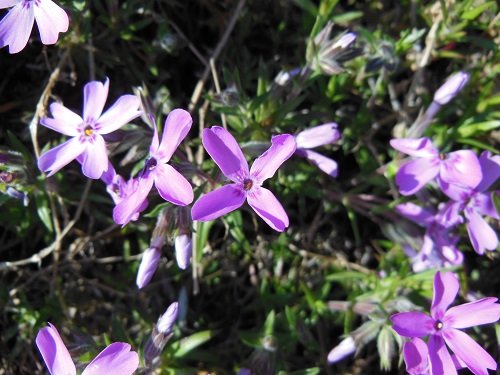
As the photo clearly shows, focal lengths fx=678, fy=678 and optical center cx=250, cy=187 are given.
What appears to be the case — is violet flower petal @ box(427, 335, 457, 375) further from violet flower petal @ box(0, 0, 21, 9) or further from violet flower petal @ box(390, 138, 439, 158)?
violet flower petal @ box(0, 0, 21, 9)

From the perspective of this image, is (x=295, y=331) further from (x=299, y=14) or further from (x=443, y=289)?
(x=299, y=14)

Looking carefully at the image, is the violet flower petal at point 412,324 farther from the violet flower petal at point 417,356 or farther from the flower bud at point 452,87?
the flower bud at point 452,87

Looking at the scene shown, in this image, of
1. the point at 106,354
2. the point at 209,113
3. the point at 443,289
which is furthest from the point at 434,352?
the point at 209,113

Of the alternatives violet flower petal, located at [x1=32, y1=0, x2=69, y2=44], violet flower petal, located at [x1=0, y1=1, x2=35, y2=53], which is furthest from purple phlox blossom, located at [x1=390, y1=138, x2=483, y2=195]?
violet flower petal, located at [x1=0, y1=1, x2=35, y2=53]

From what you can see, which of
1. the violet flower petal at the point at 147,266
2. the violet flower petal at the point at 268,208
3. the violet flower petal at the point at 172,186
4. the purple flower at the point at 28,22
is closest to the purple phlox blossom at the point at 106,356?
the violet flower petal at the point at 147,266

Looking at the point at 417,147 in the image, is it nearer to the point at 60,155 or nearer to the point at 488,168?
the point at 488,168

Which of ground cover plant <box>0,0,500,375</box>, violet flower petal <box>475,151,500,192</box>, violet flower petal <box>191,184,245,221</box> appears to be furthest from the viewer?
violet flower petal <box>475,151,500,192</box>
